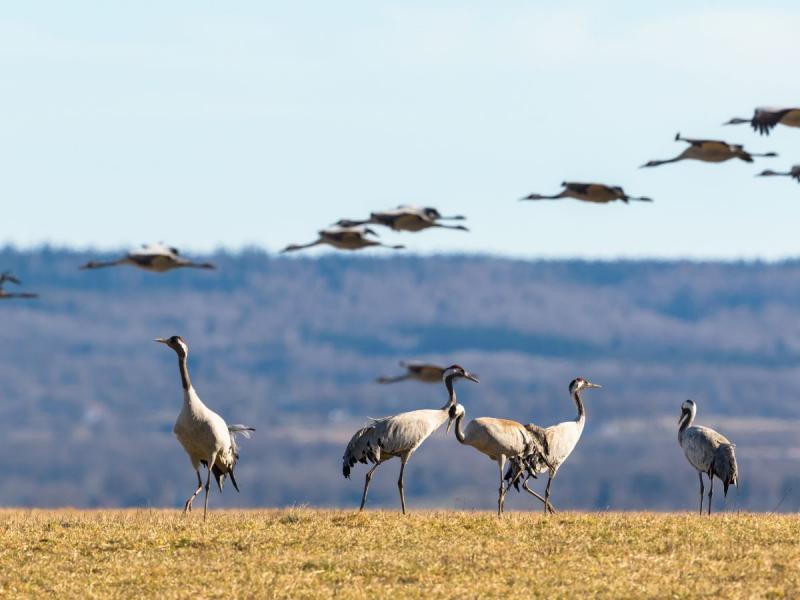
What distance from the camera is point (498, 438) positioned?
82.5 feet

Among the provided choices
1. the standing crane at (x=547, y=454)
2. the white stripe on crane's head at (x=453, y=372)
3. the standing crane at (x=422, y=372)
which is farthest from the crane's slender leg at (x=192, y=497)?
the standing crane at (x=547, y=454)

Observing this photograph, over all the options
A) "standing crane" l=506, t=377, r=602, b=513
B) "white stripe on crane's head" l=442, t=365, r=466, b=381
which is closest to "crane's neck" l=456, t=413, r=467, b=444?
"white stripe on crane's head" l=442, t=365, r=466, b=381

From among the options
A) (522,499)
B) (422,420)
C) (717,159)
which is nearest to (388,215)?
(422,420)

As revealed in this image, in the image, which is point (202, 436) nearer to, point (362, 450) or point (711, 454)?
point (362, 450)

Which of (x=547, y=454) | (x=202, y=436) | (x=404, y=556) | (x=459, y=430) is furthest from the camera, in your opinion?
(x=547, y=454)

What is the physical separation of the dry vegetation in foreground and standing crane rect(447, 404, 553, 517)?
1.88m

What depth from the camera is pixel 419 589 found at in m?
18.5

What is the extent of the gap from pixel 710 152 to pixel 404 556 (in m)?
8.41

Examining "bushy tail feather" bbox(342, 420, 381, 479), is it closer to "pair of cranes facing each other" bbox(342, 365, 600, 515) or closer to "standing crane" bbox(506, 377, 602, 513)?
"pair of cranes facing each other" bbox(342, 365, 600, 515)

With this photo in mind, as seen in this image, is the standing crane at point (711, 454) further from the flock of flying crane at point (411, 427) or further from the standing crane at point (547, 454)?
the standing crane at point (547, 454)

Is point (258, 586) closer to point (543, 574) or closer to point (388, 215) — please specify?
point (543, 574)

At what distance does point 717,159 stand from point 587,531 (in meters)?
6.50

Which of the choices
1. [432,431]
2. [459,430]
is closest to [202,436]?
[432,431]

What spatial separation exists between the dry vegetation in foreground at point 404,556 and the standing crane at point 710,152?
16.5 feet
